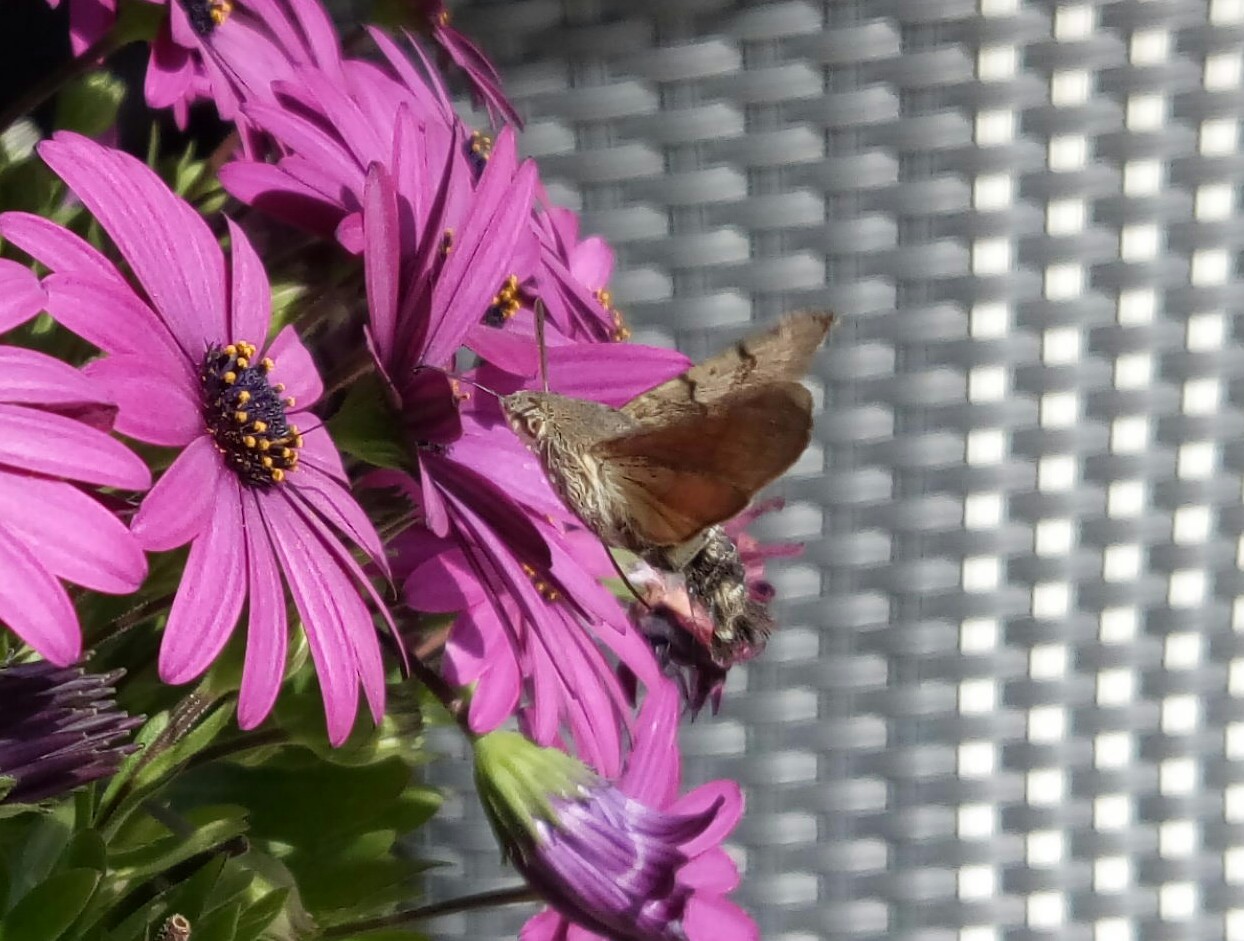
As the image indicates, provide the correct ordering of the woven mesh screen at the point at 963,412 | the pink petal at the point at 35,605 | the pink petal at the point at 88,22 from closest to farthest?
the pink petal at the point at 35,605, the pink petal at the point at 88,22, the woven mesh screen at the point at 963,412

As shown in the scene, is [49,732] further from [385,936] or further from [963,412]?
[963,412]

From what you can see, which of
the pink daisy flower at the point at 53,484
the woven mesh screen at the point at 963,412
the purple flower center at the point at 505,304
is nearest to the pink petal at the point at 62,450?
the pink daisy flower at the point at 53,484

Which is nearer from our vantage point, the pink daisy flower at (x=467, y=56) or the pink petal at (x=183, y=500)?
the pink petal at (x=183, y=500)

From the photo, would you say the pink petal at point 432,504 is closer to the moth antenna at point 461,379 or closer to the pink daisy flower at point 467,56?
the moth antenna at point 461,379

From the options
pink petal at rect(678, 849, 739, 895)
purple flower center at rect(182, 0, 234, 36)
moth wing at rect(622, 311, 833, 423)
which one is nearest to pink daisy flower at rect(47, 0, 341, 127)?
purple flower center at rect(182, 0, 234, 36)

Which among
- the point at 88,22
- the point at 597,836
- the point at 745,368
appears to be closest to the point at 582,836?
the point at 597,836

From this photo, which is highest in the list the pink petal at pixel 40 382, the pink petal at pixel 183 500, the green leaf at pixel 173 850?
the pink petal at pixel 40 382

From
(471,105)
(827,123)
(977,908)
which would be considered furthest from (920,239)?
(977,908)
